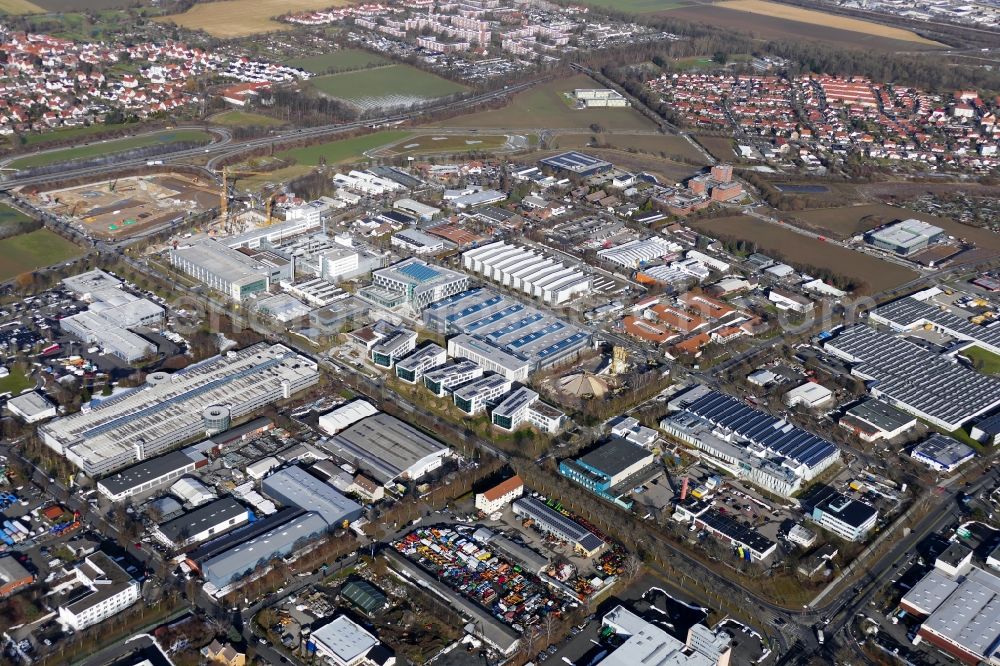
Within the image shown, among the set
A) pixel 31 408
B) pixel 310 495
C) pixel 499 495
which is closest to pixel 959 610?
pixel 499 495

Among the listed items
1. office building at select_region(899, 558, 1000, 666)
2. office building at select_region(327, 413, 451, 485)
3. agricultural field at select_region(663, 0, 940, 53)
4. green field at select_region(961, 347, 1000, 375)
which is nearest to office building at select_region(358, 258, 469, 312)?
office building at select_region(327, 413, 451, 485)

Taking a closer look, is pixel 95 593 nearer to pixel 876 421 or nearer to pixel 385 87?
pixel 876 421

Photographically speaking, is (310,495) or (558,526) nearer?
(558,526)

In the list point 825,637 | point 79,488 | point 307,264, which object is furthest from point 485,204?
point 825,637

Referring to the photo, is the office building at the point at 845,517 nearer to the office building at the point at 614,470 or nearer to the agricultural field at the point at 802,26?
the office building at the point at 614,470

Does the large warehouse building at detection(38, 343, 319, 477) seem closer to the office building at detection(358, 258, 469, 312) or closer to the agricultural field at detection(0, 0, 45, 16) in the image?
the office building at detection(358, 258, 469, 312)

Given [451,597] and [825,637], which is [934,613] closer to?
[825,637]
